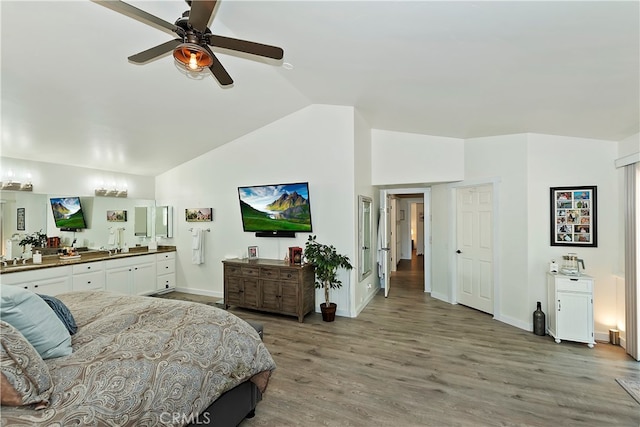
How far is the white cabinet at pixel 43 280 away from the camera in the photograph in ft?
11.7

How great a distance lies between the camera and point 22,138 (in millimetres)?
3533

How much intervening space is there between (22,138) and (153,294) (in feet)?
10.5

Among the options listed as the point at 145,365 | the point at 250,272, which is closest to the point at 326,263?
the point at 250,272

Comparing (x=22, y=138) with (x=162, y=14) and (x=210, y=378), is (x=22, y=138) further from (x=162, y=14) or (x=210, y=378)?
(x=210, y=378)

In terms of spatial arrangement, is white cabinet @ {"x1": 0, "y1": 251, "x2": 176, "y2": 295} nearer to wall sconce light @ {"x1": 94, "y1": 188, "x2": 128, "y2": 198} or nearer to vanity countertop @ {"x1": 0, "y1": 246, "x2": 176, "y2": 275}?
vanity countertop @ {"x1": 0, "y1": 246, "x2": 176, "y2": 275}

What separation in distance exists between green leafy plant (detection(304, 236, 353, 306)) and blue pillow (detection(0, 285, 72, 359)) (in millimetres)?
2911

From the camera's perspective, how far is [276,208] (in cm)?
470

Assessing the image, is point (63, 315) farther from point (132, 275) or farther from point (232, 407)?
point (132, 275)

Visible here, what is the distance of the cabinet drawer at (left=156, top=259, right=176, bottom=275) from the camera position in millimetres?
5500

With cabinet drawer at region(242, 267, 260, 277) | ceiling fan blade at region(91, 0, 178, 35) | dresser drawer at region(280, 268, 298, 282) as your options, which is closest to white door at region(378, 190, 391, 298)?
dresser drawer at region(280, 268, 298, 282)

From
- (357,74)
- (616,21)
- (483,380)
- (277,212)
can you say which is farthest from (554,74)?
(277,212)

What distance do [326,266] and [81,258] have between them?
12.7 ft

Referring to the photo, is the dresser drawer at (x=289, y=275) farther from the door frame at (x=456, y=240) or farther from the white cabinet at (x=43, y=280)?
the white cabinet at (x=43, y=280)

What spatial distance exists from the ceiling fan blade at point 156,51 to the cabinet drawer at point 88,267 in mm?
3671
